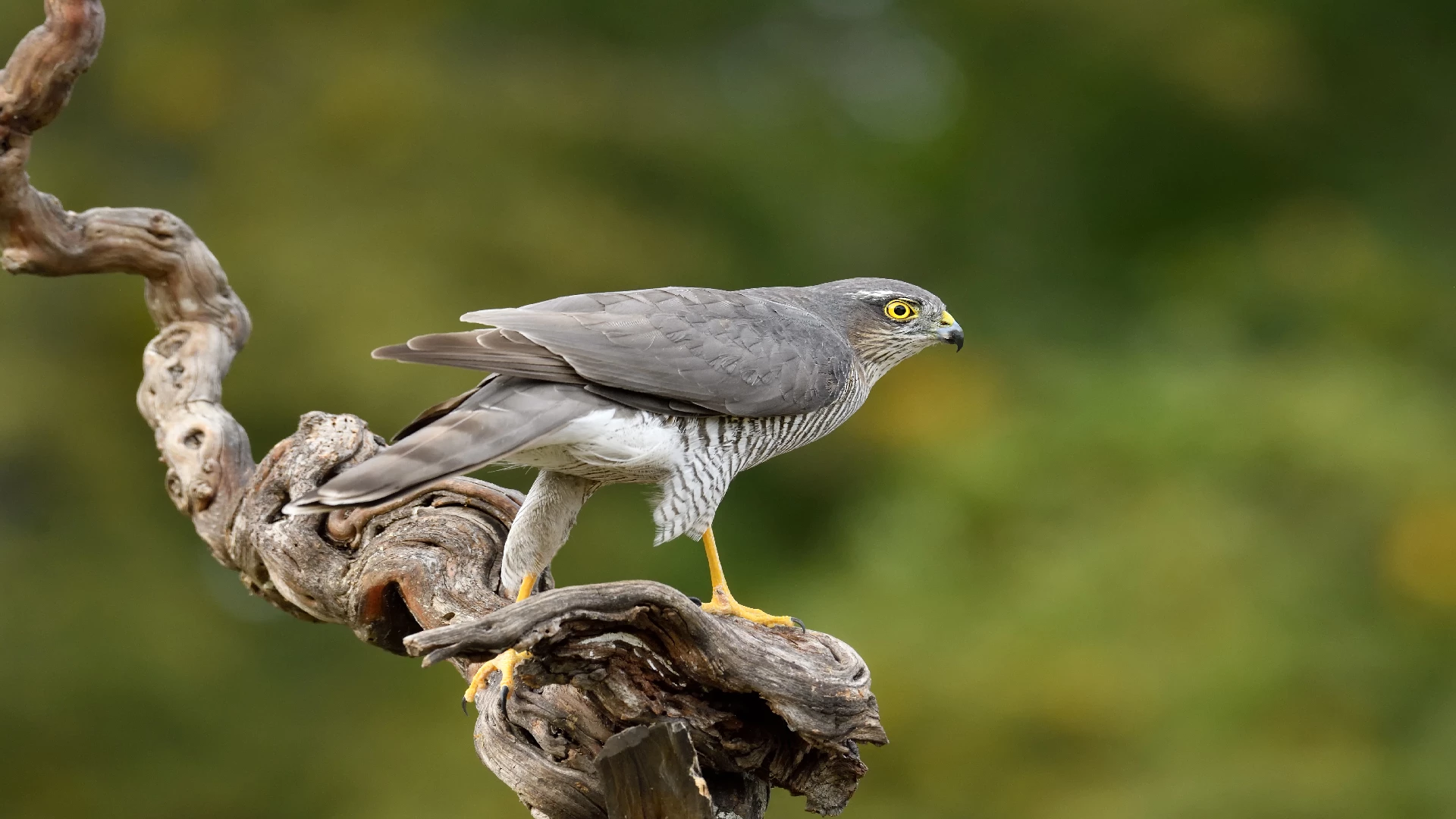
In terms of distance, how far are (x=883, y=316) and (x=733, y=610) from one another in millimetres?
1006

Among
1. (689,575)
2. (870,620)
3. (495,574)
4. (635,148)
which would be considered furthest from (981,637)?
(495,574)

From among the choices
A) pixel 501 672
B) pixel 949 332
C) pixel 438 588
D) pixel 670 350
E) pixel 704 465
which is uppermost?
pixel 949 332

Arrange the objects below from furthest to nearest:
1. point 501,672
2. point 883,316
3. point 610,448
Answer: point 883,316
point 501,672
point 610,448

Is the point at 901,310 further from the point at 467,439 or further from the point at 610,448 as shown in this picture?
the point at 467,439

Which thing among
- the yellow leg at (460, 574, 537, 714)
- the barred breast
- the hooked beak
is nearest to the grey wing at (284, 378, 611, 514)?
the barred breast

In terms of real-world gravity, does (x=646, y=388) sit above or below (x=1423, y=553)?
above

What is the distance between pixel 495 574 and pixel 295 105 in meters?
5.27

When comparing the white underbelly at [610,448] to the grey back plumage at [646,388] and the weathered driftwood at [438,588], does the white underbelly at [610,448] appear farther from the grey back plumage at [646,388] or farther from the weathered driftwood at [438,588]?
the weathered driftwood at [438,588]

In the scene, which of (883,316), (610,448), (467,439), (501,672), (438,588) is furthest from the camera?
(883,316)

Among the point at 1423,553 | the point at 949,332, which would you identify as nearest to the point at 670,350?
the point at 949,332

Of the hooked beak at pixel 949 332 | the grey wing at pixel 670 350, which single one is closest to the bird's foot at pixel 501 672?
the grey wing at pixel 670 350

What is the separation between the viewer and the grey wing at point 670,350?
3336 mm

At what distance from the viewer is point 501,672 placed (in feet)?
11.7

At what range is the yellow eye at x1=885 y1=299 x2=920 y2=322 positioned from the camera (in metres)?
4.29
